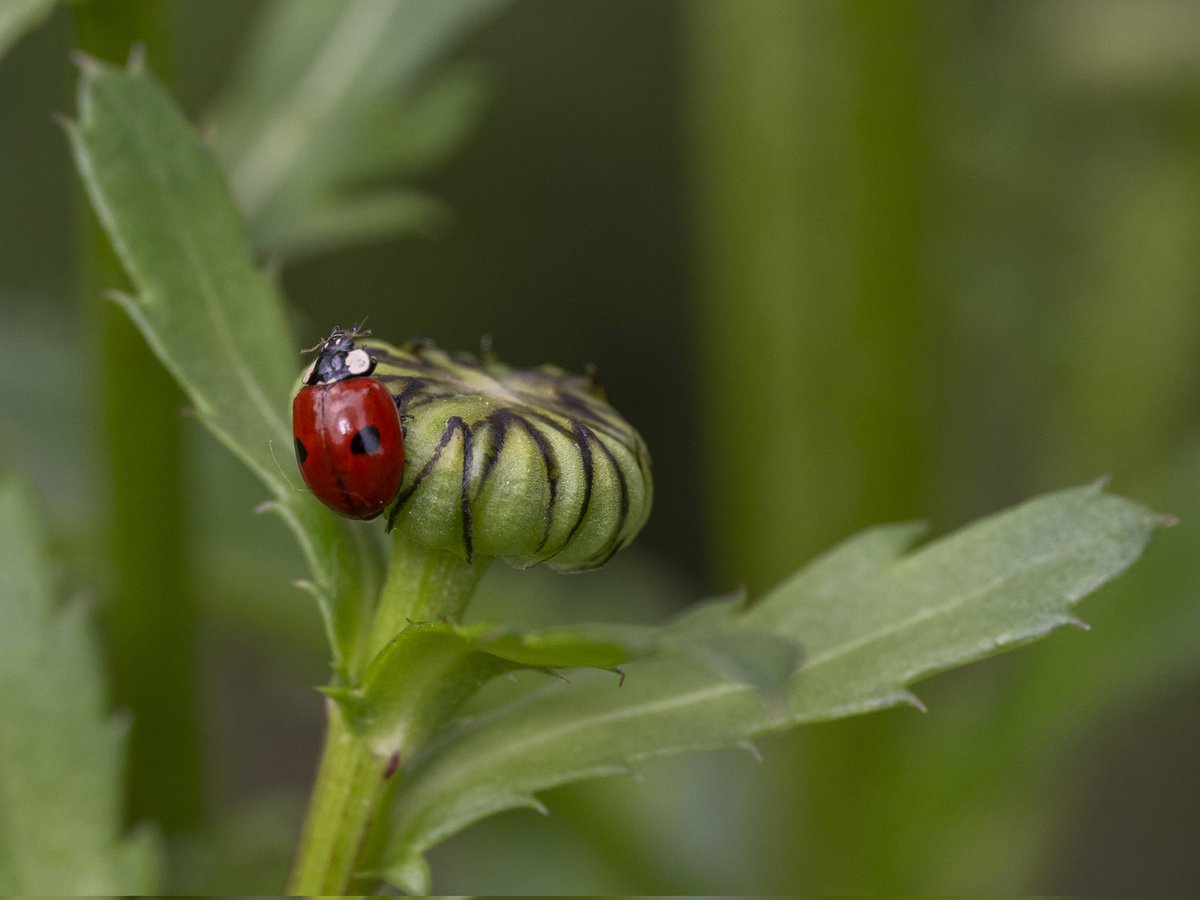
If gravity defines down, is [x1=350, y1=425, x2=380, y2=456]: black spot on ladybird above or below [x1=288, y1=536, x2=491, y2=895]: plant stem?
above

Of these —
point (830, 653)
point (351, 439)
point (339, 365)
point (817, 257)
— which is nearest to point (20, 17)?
point (339, 365)

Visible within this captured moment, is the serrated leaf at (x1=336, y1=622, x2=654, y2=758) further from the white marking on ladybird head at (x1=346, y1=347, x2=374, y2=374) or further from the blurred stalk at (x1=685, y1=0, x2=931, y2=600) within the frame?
the blurred stalk at (x1=685, y1=0, x2=931, y2=600)

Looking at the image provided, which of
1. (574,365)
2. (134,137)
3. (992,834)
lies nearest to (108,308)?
(134,137)

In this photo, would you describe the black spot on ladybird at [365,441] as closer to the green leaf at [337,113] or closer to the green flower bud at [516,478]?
the green flower bud at [516,478]

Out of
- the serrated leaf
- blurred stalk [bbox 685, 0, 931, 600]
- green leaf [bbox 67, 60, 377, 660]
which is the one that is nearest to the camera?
the serrated leaf

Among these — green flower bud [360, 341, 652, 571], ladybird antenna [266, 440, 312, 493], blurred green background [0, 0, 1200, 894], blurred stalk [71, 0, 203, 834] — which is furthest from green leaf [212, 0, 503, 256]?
green flower bud [360, 341, 652, 571]

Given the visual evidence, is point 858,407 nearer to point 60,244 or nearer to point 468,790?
point 468,790
